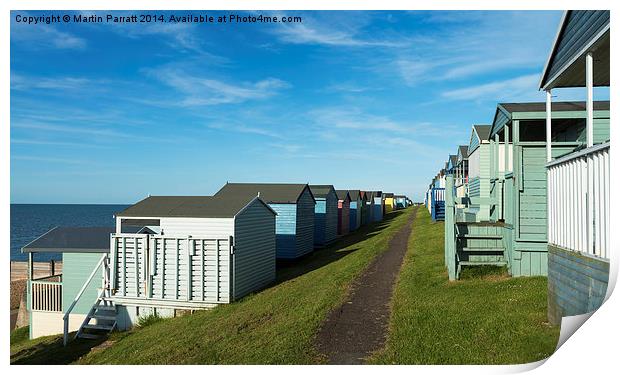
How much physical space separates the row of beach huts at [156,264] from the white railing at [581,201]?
30.8 feet

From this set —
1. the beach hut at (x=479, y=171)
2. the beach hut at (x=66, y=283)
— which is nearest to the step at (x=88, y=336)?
the beach hut at (x=66, y=283)

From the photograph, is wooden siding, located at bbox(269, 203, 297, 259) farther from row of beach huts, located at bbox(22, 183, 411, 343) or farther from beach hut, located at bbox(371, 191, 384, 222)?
beach hut, located at bbox(371, 191, 384, 222)

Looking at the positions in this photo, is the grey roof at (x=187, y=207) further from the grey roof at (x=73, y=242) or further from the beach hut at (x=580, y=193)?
the beach hut at (x=580, y=193)

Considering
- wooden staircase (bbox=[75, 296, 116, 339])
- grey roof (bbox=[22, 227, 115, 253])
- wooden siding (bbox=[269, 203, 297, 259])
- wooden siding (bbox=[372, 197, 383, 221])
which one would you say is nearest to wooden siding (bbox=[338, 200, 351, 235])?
wooden siding (bbox=[269, 203, 297, 259])

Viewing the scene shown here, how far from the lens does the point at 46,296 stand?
17531mm

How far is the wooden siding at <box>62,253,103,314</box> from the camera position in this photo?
1673 centimetres

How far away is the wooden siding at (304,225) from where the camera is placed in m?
25.0

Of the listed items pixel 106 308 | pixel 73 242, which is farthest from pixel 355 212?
pixel 106 308

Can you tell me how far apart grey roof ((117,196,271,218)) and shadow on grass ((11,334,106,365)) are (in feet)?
13.8

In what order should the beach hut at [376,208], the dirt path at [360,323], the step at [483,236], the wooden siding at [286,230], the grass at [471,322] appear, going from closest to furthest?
the grass at [471,322], the dirt path at [360,323], the step at [483,236], the wooden siding at [286,230], the beach hut at [376,208]

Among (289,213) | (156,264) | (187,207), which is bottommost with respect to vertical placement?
(156,264)

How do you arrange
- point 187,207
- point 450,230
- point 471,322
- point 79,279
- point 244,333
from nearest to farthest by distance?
point 471,322 → point 244,333 → point 450,230 → point 187,207 → point 79,279

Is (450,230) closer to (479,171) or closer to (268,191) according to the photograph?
(479,171)

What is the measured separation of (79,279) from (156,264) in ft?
13.7
